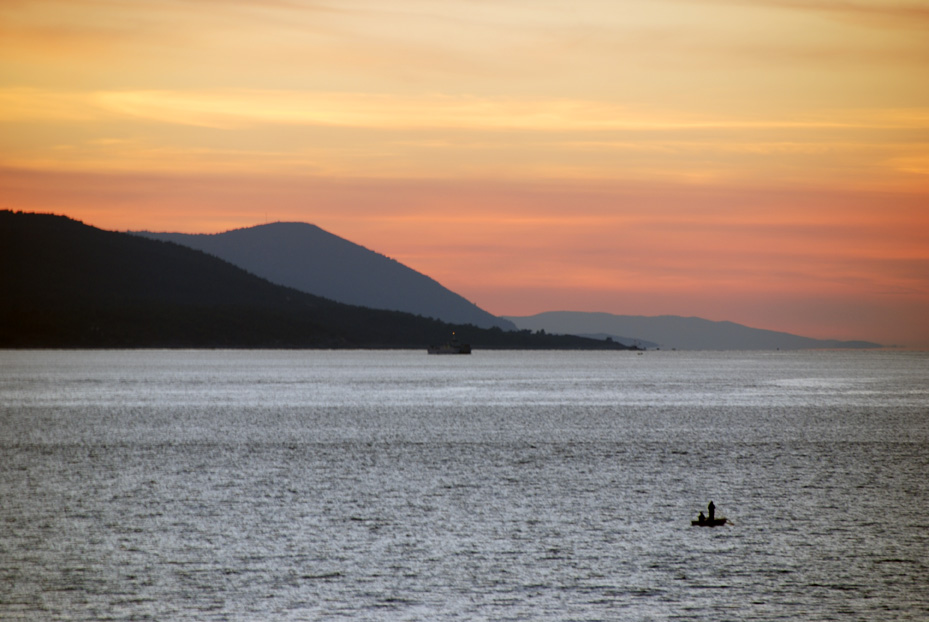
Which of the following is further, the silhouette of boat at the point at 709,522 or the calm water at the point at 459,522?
the silhouette of boat at the point at 709,522

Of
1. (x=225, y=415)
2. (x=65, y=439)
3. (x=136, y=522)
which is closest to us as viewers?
(x=136, y=522)

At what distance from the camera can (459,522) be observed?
131ft

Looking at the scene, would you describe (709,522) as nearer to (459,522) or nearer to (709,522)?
(709,522)

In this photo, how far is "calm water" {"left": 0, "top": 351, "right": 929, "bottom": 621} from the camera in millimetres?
28422

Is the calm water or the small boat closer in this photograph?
the calm water

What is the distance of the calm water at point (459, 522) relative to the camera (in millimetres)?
28422

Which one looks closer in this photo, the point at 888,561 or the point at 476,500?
Result: the point at 888,561

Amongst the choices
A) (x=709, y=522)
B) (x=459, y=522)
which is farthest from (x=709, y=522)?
(x=459, y=522)

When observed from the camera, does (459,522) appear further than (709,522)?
Yes

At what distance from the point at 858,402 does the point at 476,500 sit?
100292 mm

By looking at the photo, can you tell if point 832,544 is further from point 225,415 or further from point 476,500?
point 225,415

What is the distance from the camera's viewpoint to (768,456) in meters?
66.1

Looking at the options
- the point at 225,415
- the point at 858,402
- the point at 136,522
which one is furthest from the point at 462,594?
the point at 858,402

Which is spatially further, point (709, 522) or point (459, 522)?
point (459, 522)
